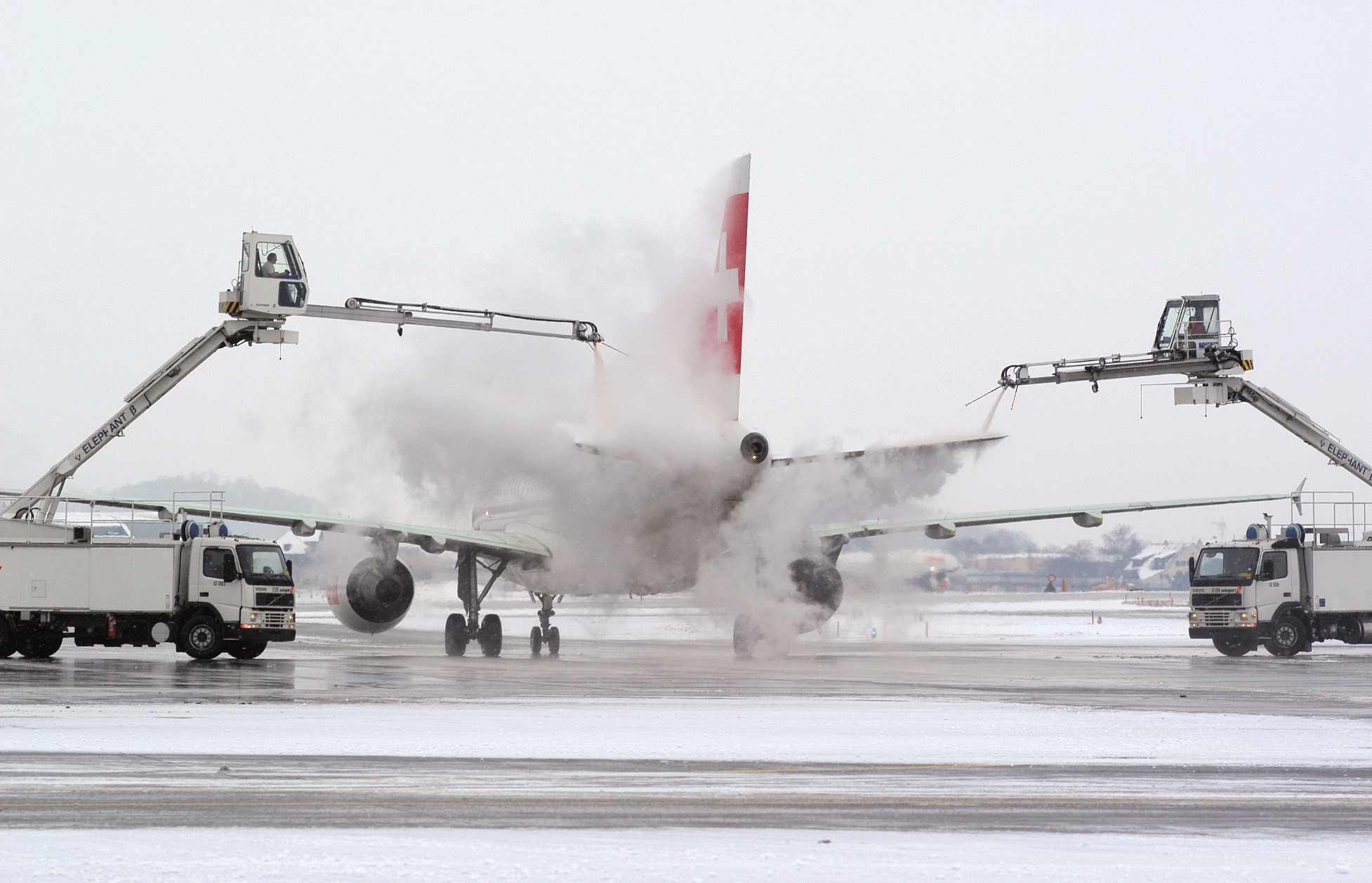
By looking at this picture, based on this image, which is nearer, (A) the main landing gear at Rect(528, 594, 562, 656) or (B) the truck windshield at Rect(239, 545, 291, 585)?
(B) the truck windshield at Rect(239, 545, 291, 585)

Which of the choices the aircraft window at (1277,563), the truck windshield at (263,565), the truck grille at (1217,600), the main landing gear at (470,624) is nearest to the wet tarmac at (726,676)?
the main landing gear at (470,624)

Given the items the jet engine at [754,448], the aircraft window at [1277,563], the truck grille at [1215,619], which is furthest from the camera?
the truck grille at [1215,619]

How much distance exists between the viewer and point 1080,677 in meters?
26.3

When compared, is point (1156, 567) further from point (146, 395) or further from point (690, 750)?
point (690, 750)

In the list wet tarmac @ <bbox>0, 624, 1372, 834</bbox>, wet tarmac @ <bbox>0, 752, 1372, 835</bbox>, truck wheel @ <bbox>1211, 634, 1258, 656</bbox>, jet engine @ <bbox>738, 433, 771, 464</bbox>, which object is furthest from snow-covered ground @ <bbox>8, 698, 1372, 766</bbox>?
truck wheel @ <bbox>1211, 634, 1258, 656</bbox>

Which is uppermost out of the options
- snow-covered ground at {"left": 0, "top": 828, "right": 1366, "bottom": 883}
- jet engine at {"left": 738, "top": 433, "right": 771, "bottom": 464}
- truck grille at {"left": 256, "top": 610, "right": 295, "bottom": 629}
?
jet engine at {"left": 738, "top": 433, "right": 771, "bottom": 464}

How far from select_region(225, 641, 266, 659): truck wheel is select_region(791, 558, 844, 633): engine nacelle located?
11.8m

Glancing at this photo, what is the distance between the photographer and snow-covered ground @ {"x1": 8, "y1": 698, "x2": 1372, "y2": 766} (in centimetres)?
1433

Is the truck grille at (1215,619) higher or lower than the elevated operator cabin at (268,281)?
lower

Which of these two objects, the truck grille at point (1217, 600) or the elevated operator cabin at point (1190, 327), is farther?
the elevated operator cabin at point (1190, 327)

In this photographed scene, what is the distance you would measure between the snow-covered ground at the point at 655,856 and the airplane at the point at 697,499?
714 inches

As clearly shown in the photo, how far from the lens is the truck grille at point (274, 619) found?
30719 mm

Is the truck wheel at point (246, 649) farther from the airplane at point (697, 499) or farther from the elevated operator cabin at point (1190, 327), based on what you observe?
the elevated operator cabin at point (1190, 327)

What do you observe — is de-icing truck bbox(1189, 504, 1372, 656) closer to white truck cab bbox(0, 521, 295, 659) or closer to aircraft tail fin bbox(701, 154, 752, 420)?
aircraft tail fin bbox(701, 154, 752, 420)
